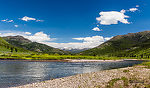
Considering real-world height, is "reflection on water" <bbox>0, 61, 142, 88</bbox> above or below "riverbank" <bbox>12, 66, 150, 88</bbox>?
below

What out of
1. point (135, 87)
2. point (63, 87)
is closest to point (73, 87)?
point (63, 87)

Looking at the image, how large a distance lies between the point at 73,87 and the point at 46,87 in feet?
18.4

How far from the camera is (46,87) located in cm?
2980

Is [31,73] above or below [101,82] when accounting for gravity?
below

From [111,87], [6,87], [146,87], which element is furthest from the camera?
[6,87]

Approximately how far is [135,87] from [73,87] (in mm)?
11640

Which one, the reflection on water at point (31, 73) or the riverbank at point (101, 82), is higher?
the riverbank at point (101, 82)

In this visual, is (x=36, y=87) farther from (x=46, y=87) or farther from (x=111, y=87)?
(x=111, y=87)

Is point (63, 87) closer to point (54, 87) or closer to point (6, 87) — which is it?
point (54, 87)

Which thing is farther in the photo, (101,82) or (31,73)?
(31,73)

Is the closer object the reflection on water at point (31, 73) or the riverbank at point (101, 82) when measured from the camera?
the riverbank at point (101, 82)

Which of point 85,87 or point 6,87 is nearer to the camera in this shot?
point 85,87

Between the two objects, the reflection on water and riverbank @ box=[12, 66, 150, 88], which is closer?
riverbank @ box=[12, 66, 150, 88]

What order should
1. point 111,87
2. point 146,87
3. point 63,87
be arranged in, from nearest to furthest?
point 146,87, point 111,87, point 63,87
